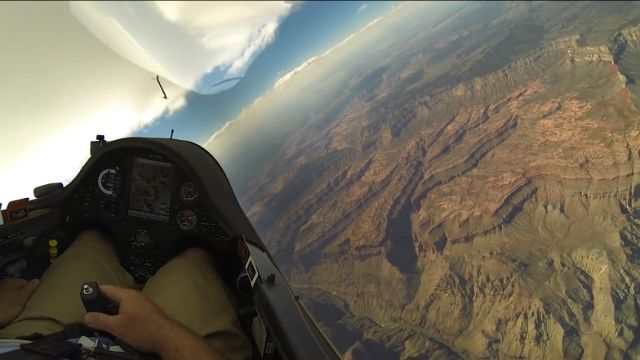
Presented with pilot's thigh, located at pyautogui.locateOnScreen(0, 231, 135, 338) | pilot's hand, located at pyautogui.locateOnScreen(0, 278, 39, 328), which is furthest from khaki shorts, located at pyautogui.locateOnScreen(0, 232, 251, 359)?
pilot's hand, located at pyautogui.locateOnScreen(0, 278, 39, 328)

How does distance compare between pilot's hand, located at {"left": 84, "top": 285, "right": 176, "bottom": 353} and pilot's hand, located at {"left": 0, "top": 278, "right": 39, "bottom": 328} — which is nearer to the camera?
pilot's hand, located at {"left": 84, "top": 285, "right": 176, "bottom": 353}

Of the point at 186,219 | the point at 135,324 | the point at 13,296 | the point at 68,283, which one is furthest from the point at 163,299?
the point at 13,296

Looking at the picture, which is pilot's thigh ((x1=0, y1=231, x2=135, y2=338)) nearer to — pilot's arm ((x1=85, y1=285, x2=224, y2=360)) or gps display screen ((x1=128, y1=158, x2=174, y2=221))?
gps display screen ((x1=128, y1=158, x2=174, y2=221))

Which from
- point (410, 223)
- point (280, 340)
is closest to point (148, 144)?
point (280, 340)

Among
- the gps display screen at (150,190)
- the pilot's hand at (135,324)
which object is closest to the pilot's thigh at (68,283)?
the gps display screen at (150,190)

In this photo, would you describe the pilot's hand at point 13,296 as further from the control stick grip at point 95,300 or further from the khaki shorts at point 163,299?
the control stick grip at point 95,300

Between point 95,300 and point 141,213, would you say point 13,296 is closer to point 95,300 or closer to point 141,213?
point 141,213

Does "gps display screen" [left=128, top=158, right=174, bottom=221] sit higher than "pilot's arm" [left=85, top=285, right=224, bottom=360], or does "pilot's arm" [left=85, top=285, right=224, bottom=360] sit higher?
"gps display screen" [left=128, top=158, right=174, bottom=221]

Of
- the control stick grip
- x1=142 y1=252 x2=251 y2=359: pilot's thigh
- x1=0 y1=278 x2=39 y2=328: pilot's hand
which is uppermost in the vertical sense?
x1=0 y1=278 x2=39 y2=328: pilot's hand
